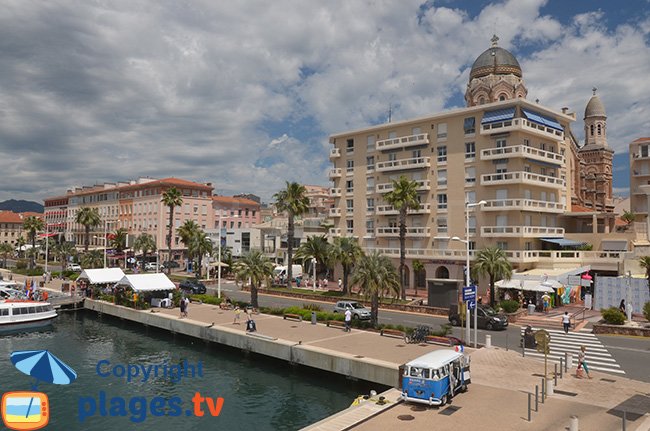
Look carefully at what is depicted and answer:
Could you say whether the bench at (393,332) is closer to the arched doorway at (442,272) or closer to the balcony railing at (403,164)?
the arched doorway at (442,272)

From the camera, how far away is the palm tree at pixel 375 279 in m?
37.0

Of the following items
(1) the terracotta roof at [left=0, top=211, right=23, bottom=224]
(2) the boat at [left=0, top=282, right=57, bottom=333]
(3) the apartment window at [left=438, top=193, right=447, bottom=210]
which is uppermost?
(1) the terracotta roof at [left=0, top=211, right=23, bottom=224]

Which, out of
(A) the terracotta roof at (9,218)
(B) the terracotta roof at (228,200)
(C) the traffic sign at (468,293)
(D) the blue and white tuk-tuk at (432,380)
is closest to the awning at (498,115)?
(C) the traffic sign at (468,293)

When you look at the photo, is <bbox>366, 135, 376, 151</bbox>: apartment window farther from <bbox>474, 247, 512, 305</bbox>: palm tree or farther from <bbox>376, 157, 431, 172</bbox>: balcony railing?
<bbox>474, 247, 512, 305</bbox>: palm tree

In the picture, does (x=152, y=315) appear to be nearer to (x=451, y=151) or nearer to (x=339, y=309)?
(x=339, y=309)

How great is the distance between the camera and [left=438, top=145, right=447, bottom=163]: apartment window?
6588 centimetres

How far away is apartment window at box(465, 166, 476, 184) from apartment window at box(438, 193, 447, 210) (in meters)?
3.65

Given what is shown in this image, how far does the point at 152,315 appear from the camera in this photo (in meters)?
45.6

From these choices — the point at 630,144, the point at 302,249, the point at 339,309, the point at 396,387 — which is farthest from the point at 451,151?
the point at 396,387

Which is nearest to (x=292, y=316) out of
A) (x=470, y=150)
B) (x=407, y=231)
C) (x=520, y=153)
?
(x=407, y=231)

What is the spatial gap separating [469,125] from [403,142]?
9.38 meters

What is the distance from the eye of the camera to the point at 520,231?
190 feet

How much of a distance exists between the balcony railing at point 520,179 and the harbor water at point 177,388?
37.3 meters

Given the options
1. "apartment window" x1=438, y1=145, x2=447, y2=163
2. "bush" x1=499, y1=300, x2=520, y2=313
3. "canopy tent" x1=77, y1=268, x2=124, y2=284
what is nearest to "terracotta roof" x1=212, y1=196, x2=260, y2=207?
"canopy tent" x1=77, y1=268, x2=124, y2=284
